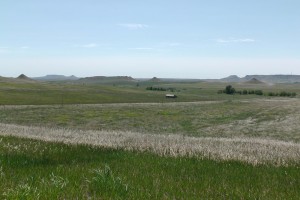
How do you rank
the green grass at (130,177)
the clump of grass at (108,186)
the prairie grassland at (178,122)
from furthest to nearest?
the prairie grassland at (178,122) → the green grass at (130,177) → the clump of grass at (108,186)

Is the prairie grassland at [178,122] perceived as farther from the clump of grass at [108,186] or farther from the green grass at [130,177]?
the clump of grass at [108,186]

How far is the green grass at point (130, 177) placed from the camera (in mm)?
8375

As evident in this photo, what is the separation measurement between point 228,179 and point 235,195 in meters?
2.04

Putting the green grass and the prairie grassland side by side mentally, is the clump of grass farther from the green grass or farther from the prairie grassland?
the prairie grassland

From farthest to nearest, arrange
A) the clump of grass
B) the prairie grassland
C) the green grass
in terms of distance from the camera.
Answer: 1. the prairie grassland
2. the green grass
3. the clump of grass

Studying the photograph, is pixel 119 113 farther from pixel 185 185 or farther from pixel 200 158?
pixel 185 185

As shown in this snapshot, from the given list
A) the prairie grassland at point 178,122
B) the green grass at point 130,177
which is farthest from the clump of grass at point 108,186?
the prairie grassland at point 178,122

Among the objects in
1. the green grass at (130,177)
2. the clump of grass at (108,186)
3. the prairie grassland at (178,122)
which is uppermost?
the clump of grass at (108,186)

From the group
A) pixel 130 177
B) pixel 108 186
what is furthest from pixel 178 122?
pixel 108 186

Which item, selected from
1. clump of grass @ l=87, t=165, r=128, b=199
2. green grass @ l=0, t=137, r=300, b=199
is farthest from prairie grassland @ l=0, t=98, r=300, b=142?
clump of grass @ l=87, t=165, r=128, b=199

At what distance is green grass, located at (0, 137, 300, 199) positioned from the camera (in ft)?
27.5

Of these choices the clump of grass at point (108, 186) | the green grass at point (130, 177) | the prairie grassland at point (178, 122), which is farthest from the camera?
the prairie grassland at point (178, 122)

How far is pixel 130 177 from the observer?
411 inches

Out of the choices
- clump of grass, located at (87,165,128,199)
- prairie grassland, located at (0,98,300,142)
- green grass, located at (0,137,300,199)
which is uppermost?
clump of grass, located at (87,165,128,199)
